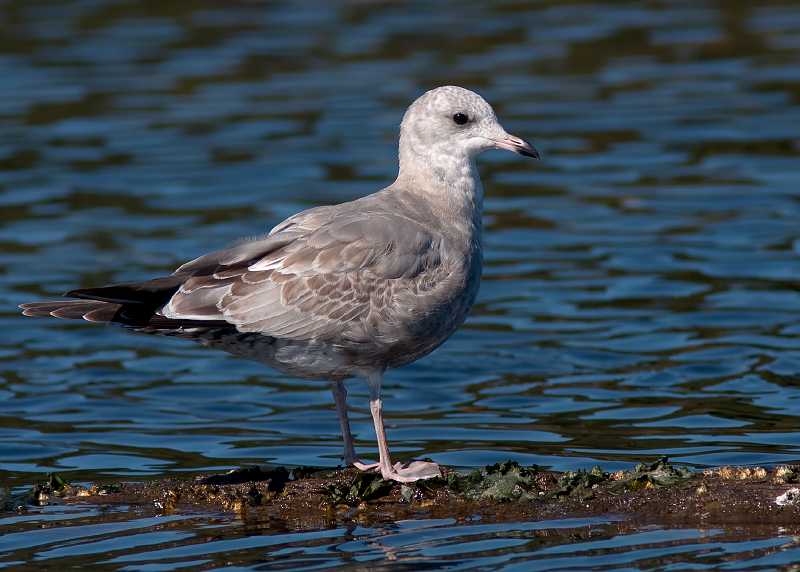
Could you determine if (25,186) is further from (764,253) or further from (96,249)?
(764,253)

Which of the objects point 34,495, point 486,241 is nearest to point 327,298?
point 34,495

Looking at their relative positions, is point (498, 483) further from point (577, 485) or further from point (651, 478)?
point (651, 478)

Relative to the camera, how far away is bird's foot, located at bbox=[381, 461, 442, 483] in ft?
23.3

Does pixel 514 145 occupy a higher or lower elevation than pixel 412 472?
higher

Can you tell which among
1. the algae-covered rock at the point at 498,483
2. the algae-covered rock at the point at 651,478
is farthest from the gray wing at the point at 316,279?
the algae-covered rock at the point at 651,478

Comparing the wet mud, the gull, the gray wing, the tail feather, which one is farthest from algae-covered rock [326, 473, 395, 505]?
the tail feather

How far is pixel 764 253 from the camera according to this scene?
1258cm

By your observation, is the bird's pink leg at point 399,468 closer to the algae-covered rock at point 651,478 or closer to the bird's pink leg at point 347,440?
the bird's pink leg at point 347,440

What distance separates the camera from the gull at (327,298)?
7105mm

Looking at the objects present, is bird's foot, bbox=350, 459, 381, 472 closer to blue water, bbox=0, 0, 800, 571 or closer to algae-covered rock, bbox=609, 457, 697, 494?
blue water, bbox=0, 0, 800, 571

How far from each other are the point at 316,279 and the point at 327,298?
126 mm

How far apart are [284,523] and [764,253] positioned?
7259mm

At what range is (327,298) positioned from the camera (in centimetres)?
729

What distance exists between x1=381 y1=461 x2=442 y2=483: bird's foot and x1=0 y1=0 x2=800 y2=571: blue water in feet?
1.45
